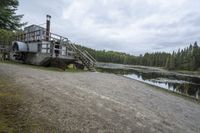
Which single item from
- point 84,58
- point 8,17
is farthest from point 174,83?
point 8,17

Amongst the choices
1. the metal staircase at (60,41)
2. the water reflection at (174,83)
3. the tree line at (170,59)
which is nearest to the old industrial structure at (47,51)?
the metal staircase at (60,41)

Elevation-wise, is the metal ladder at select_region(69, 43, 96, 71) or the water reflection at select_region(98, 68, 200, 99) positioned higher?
the metal ladder at select_region(69, 43, 96, 71)

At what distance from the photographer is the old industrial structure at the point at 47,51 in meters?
17.3

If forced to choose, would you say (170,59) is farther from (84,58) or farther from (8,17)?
(8,17)

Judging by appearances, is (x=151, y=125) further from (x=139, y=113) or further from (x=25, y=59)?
(x=25, y=59)

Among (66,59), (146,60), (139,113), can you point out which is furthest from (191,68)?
(139,113)

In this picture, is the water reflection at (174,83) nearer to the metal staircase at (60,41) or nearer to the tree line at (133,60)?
the metal staircase at (60,41)

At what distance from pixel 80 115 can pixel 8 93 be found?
2396 mm

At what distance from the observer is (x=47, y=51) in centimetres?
1766

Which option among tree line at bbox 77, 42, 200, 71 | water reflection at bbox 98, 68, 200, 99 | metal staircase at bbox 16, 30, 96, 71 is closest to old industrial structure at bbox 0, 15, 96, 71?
metal staircase at bbox 16, 30, 96, 71

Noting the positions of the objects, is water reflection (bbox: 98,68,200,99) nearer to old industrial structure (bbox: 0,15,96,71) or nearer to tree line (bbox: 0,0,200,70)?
old industrial structure (bbox: 0,15,96,71)

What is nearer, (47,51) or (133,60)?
(47,51)

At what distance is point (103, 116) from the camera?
16.8 feet

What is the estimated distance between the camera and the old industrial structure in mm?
17328
